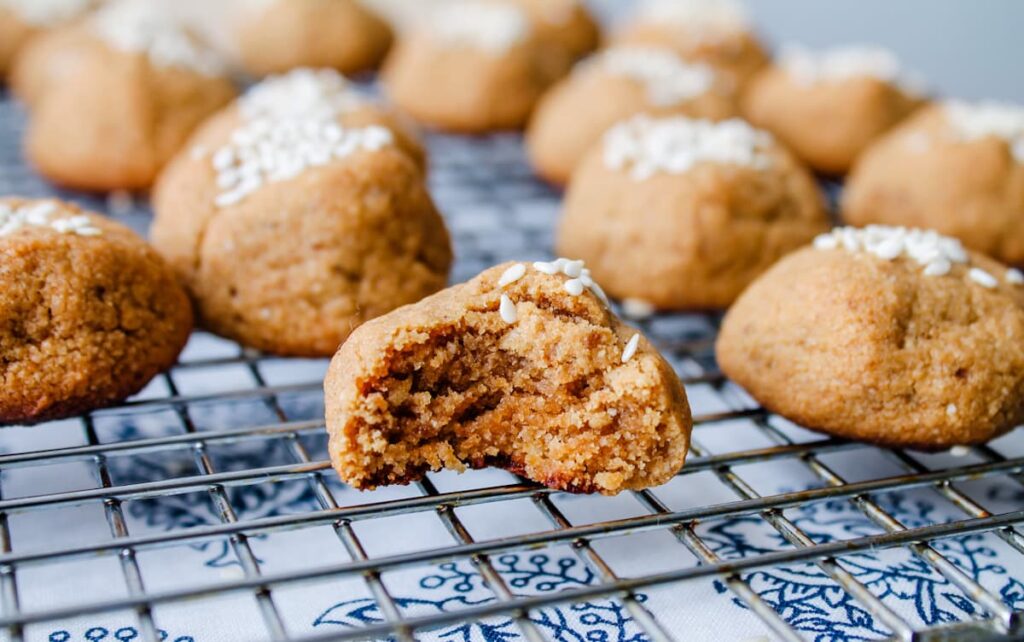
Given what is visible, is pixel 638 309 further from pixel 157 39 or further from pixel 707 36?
pixel 707 36

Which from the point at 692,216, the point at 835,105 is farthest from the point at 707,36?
the point at 692,216

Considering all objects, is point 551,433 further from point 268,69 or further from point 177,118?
point 268,69

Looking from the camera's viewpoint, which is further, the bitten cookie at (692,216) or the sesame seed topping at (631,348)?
the bitten cookie at (692,216)

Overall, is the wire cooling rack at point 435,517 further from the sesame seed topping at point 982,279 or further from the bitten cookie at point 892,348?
the sesame seed topping at point 982,279

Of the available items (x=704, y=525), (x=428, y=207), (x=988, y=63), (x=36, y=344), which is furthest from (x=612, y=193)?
(x=988, y=63)

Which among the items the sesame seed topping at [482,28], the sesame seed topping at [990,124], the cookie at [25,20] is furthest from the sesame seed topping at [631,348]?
the cookie at [25,20]

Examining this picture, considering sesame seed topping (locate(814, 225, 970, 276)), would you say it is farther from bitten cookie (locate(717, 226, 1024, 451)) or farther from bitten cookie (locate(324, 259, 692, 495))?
bitten cookie (locate(324, 259, 692, 495))

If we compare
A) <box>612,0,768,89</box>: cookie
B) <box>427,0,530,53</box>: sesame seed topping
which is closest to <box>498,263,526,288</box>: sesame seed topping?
<box>427,0,530,53</box>: sesame seed topping
